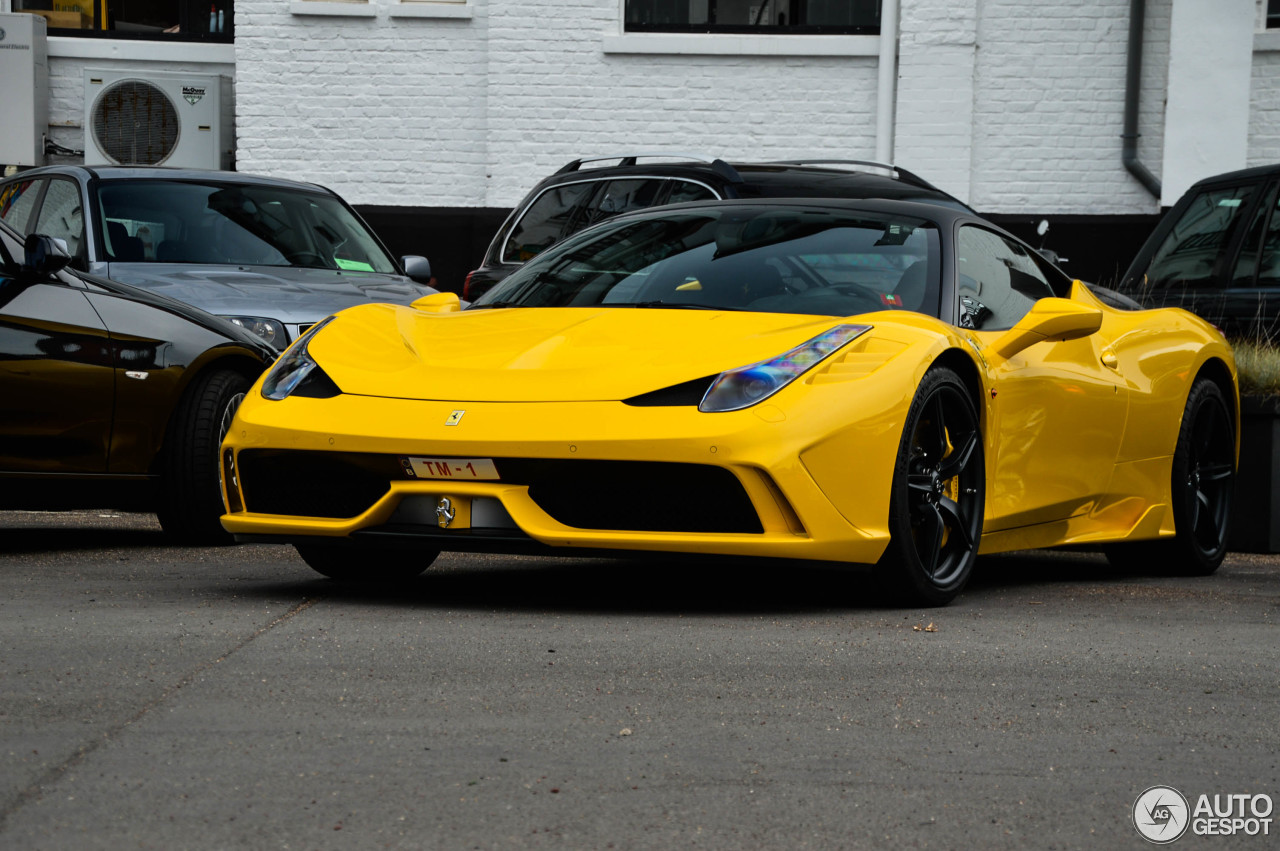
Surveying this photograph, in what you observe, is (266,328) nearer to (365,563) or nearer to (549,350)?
(365,563)

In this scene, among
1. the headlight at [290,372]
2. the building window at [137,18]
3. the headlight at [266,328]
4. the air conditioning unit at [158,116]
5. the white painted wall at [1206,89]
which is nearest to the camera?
the headlight at [290,372]

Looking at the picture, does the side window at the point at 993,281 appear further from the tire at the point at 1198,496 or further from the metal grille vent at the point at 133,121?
the metal grille vent at the point at 133,121

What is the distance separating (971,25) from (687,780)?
43.8 ft

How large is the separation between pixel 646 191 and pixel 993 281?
3987 mm

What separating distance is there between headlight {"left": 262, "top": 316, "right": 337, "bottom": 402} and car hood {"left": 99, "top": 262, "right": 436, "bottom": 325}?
2807mm

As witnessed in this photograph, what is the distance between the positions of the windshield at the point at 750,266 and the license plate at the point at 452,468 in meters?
1.01

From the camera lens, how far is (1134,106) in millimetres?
15516

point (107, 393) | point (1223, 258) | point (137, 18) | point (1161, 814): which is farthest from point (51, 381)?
point (137, 18)

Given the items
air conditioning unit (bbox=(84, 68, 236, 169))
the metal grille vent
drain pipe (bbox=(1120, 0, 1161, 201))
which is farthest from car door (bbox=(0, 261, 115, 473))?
drain pipe (bbox=(1120, 0, 1161, 201))

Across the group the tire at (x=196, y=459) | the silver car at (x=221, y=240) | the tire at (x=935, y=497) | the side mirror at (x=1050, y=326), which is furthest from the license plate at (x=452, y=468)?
the silver car at (x=221, y=240)

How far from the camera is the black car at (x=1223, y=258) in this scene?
8820 mm

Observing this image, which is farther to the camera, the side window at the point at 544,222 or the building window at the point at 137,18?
the building window at the point at 137,18

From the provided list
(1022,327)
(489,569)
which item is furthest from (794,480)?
(489,569)

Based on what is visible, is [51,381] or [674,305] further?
[51,381]
